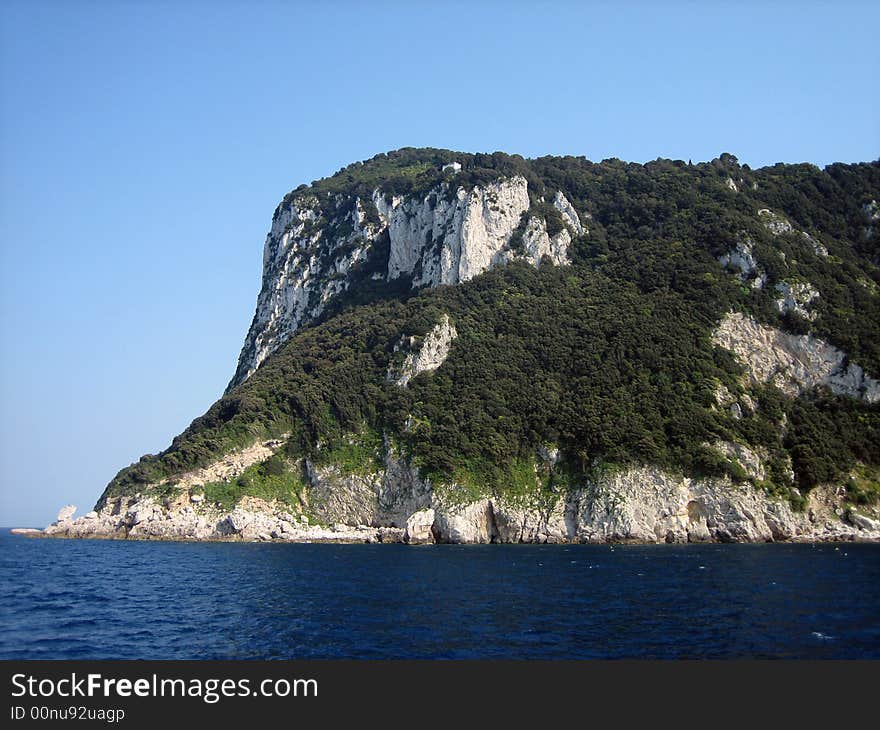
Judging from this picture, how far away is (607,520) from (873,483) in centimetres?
3095

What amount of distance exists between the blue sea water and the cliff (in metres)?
17.9

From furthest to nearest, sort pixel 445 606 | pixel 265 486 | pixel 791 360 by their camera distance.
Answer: pixel 791 360 < pixel 265 486 < pixel 445 606

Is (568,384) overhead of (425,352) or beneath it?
beneath

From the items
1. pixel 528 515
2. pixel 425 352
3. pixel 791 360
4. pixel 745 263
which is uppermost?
pixel 745 263

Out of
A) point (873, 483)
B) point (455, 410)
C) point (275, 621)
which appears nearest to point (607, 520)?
point (455, 410)

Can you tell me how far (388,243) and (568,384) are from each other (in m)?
54.7

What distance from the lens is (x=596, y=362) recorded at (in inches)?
3570

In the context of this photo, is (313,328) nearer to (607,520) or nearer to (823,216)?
(607,520)

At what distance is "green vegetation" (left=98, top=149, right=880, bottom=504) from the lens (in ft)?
263

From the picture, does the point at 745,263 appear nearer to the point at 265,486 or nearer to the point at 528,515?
the point at 528,515

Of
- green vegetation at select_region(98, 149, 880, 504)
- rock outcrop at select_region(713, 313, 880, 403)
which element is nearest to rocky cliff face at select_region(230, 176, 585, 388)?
green vegetation at select_region(98, 149, 880, 504)

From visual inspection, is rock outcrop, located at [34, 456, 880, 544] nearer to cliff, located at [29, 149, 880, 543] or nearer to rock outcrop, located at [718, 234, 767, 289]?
cliff, located at [29, 149, 880, 543]

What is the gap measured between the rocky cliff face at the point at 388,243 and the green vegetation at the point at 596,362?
10.9 ft

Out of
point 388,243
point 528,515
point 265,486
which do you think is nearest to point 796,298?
point 528,515
